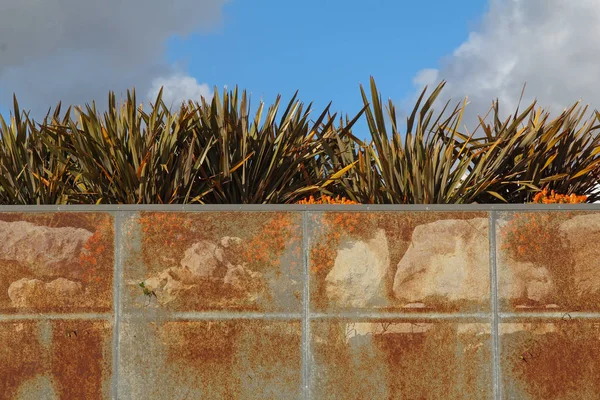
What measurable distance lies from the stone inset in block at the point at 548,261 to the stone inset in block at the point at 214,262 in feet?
7.65

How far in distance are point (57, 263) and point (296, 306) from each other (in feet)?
8.94

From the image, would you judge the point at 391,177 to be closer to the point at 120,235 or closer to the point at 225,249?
the point at 225,249

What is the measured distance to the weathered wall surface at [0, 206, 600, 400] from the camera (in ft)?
26.6

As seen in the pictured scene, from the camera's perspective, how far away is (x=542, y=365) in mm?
8211

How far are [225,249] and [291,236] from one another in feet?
2.45

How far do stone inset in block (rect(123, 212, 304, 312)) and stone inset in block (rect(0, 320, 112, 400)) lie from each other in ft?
1.85

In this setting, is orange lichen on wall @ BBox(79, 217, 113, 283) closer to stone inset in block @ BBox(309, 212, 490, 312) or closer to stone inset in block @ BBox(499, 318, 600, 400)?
stone inset in block @ BBox(309, 212, 490, 312)

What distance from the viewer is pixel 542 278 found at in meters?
8.27

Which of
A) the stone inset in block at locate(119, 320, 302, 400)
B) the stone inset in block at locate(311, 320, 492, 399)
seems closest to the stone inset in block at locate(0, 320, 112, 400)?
the stone inset in block at locate(119, 320, 302, 400)

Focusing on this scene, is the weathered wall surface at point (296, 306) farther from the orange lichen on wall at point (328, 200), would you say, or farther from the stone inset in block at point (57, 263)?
the orange lichen on wall at point (328, 200)

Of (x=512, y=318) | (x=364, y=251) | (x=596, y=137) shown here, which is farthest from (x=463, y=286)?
(x=596, y=137)

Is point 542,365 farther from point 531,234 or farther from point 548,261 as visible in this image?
point 531,234

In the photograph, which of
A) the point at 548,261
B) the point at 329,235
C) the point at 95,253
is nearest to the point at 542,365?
the point at 548,261

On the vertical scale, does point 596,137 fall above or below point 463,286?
above
